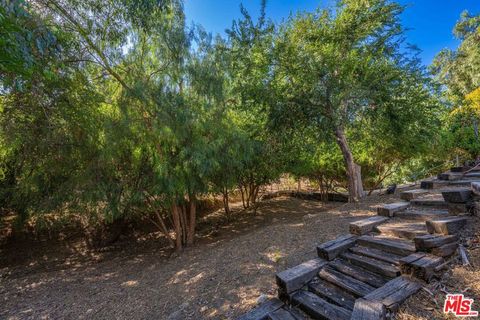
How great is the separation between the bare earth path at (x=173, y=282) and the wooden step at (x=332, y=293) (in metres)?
0.47

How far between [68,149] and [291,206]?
7149 millimetres

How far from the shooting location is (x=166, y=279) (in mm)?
3713

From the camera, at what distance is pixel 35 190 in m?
4.62

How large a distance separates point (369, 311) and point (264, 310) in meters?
0.94

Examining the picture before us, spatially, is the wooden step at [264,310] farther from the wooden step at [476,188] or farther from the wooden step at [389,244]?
the wooden step at [476,188]

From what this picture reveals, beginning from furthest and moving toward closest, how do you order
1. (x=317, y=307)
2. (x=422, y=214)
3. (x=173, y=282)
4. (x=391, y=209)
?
(x=173, y=282), (x=391, y=209), (x=422, y=214), (x=317, y=307)

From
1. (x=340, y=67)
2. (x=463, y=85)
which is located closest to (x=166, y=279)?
(x=340, y=67)

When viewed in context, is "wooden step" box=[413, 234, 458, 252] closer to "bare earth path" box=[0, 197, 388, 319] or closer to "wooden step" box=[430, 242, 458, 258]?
"wooden step" box=[430, 242, 458, 258]

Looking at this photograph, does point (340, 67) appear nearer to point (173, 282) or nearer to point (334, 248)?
point (334, 248)

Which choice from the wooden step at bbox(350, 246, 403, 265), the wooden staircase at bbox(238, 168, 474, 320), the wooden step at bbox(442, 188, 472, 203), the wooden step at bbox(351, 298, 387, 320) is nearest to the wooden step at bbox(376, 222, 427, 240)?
the wooden staircase at bbox(238, 168, 474, 320)

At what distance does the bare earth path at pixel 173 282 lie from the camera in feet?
8.78

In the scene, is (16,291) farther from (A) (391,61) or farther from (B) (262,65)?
(A) (391,61)

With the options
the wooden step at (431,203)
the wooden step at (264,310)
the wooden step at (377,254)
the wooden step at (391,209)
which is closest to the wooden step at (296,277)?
the wooden step at (264,310)

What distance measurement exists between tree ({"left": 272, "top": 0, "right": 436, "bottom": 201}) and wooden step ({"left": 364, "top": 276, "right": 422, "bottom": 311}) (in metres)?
3.87
